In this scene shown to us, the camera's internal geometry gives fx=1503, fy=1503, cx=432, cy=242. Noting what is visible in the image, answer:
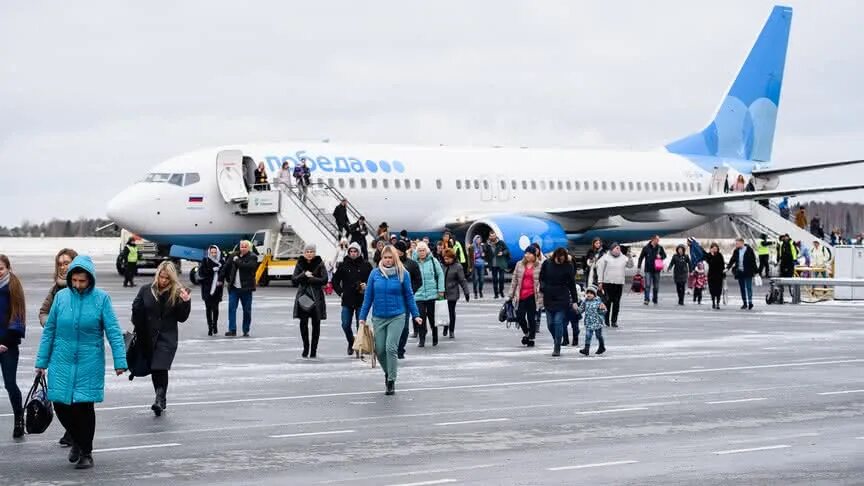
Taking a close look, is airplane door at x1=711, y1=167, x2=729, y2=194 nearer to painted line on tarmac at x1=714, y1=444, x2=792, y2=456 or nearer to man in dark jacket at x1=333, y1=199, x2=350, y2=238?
man in dark jacket at x1=333, y1=199, x2=350, y2=238

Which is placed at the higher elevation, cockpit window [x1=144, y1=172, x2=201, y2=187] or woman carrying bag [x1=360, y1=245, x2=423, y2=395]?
cockpit window [x1=144, y1=172, x2=201, y2=187]

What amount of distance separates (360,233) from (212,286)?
14854 millimetres

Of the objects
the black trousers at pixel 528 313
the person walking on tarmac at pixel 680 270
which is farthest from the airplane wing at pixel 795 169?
the black trousers at pixel 528 313

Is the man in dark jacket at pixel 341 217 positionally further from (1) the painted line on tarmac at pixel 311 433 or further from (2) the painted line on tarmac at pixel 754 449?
(2) the painted line on tarmac at pixel 754 449

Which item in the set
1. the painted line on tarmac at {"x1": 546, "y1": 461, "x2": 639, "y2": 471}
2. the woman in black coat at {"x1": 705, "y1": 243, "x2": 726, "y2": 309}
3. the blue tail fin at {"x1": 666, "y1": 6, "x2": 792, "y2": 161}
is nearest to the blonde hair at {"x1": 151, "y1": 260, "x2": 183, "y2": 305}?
the painted line on tarmac at {"x1": 546, "y1": 461, "x2": 639, "y2": 471}

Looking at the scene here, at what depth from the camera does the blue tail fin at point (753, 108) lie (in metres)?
55.6

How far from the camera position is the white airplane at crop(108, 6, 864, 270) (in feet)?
133

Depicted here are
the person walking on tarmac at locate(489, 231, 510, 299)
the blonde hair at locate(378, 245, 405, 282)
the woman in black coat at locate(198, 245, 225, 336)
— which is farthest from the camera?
the person walking on tarmac at locate(489, 231, 510, 299)

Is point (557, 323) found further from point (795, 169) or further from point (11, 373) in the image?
point (795, 169)

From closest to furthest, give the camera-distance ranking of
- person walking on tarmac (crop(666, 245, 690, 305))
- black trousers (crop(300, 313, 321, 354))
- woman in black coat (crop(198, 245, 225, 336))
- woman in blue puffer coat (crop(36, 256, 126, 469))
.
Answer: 1. woman in blue puffer coat (crop(36, 256, 126, 469))
2. black trousers (crop(300, 313, 321, 354))
3. woman in black coat (crop(198, 245, 225, 336))
4. person walking on tarmac (crop(666, 245, 690, 305))

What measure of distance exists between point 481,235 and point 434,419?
3087 cm

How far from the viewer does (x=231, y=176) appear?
40906 mm

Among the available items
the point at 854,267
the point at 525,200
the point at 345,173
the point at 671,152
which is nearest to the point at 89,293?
the point at 854,267

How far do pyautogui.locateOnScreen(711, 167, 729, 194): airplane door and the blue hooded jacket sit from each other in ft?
145
